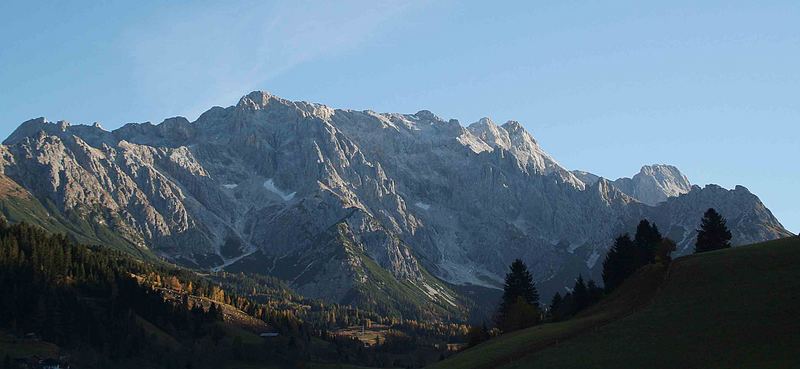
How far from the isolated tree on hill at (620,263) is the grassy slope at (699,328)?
98.7 ft

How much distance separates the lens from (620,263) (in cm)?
14150

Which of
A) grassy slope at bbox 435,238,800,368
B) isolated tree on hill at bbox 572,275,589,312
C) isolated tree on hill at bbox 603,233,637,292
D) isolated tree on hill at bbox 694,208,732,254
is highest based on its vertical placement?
isolated tree on hill at bbox 694,208,732,254

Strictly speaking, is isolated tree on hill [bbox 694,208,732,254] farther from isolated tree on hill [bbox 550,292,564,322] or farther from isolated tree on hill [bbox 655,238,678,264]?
isolated tree on hill [bbox 550,292,564,322]

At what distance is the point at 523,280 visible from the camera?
16125 centimetres

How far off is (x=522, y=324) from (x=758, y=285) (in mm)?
56770

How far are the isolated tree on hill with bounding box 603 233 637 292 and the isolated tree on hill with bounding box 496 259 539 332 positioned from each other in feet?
Result: 49.0

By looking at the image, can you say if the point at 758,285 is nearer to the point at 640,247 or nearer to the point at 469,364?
the point at 469,364

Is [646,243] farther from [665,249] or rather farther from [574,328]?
[574,328]

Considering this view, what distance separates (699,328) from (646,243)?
227ft

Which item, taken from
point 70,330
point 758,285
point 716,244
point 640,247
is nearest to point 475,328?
point 640,247

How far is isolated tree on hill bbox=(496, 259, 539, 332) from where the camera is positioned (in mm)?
138875

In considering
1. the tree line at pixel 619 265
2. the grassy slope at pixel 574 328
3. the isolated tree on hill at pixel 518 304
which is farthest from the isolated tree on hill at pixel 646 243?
the grassy slope at pixel 574 328

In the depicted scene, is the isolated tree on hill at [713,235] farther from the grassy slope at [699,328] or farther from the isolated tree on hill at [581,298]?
the grassy slope at [699,328]

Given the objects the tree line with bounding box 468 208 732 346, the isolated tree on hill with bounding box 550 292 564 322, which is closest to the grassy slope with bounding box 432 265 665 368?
the isolated tree on hill with bounding box 550 292 564 322
